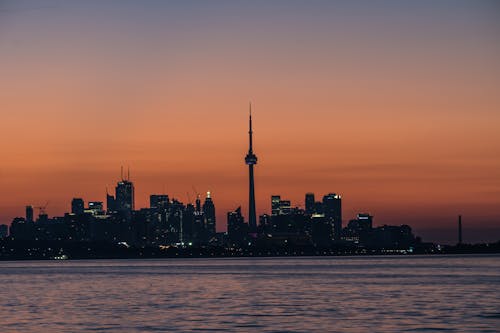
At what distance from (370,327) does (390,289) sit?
5732 centimetres

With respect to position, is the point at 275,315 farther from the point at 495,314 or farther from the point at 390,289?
the point at 390,289

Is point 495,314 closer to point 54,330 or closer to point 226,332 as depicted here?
point 226,332

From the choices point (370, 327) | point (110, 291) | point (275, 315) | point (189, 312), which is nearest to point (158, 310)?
point (189, 312)

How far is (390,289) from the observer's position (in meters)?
136

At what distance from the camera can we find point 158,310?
99.5 metres

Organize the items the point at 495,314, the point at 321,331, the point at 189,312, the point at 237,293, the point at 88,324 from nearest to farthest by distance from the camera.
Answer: the point at 321,331
the point at 88,324
the point at 495,314
the point at 189,312
the point at 237,293

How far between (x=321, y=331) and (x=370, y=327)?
4368 millimetres

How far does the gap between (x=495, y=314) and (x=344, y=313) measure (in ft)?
42.3

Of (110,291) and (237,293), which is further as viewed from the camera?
(110,291)

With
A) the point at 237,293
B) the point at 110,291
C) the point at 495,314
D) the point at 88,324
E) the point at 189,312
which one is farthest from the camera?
the point at 110,291

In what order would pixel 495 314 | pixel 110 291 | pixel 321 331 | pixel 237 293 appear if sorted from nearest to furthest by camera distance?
pixel 321 331 → pixel 495 314 → pixel 237 293 → pixel 110 291

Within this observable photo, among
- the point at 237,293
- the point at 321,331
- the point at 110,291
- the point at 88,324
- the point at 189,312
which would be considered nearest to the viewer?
the point at 321,331

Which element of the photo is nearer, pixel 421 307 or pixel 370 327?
pixel 370 327

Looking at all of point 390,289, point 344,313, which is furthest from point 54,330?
point 390,289
